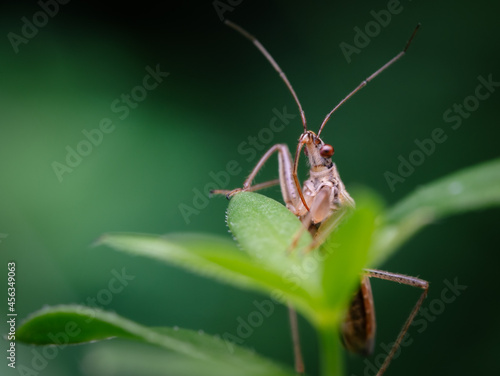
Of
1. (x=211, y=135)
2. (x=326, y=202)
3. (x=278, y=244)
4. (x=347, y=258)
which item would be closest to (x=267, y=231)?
(x=278, y=244)

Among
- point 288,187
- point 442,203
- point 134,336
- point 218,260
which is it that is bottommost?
point 134,336

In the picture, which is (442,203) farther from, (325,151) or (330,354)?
(325,151)

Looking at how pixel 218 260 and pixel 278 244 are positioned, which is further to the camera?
pixel 278 244

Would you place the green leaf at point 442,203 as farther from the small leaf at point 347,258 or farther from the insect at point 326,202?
the insect at point 326,202

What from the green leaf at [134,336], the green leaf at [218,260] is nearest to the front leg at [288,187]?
the green leaf at [134,336]

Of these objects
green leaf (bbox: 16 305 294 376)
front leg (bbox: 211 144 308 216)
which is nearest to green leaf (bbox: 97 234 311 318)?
green leaf (bbox: 16 305 294 376)

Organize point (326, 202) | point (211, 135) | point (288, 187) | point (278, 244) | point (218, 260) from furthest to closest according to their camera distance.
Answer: point (211, 135) < point (288, 187) < point (326, 202) < point (278, 244) < point (218, 260)

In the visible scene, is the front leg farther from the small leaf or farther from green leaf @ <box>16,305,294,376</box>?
the small leaf
